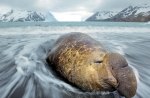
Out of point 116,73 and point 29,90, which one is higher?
point 116,73

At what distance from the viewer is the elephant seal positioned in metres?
4.70

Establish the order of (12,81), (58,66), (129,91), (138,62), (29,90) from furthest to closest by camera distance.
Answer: (138,62) < (58,66) < (12,81) < (29,90) < (129,91)

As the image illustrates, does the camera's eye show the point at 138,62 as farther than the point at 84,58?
Yes

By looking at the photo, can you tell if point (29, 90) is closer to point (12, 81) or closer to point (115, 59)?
point (12, 81)

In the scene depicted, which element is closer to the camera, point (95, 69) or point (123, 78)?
point (123, 78)

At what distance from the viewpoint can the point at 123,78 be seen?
15.4ft

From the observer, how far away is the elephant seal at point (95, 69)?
4699mm

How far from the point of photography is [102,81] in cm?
481

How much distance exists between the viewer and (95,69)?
4934mm

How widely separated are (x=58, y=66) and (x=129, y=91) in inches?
62.0

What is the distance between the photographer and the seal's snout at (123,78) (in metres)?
→ 4.65

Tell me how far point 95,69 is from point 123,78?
472 millimetres

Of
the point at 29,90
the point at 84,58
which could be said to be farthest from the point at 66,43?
the point at 29,90

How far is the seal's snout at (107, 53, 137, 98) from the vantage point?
465cm
